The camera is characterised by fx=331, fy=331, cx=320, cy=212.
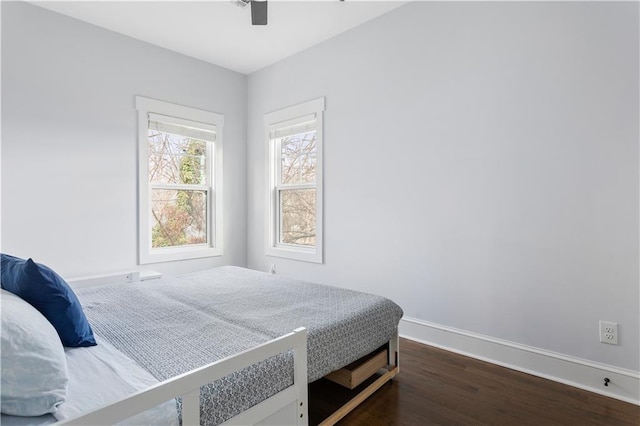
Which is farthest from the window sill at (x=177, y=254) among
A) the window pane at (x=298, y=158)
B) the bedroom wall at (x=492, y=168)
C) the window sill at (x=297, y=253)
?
the bedroom wall at (x=492, y=168)

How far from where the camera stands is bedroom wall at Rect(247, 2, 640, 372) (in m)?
1.93

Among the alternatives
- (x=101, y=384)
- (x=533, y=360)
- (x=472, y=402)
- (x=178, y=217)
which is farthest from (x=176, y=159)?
(x=533, y=360)

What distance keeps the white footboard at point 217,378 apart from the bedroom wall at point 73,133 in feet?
8.45

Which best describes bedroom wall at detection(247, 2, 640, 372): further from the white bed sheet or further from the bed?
the white bed sheet

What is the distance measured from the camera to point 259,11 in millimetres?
1991

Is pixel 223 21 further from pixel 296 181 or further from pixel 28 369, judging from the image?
pixel 28 369

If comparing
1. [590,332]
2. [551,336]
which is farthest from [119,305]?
[590,332]

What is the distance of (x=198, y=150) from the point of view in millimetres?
3852

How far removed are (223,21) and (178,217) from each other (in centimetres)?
205

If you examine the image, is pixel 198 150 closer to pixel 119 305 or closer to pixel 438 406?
pixel 119 305

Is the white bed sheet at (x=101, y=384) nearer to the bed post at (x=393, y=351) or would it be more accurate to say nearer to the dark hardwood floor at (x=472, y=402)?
the dark hardwood floor at (x=472, y=402)

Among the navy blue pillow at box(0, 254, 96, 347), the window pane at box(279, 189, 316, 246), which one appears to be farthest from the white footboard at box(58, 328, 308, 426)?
the window pane at box(279, 189, 316, 246)

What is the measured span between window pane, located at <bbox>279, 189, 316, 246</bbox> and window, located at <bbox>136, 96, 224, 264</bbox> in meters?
0.77

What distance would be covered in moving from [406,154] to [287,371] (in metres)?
2.06
